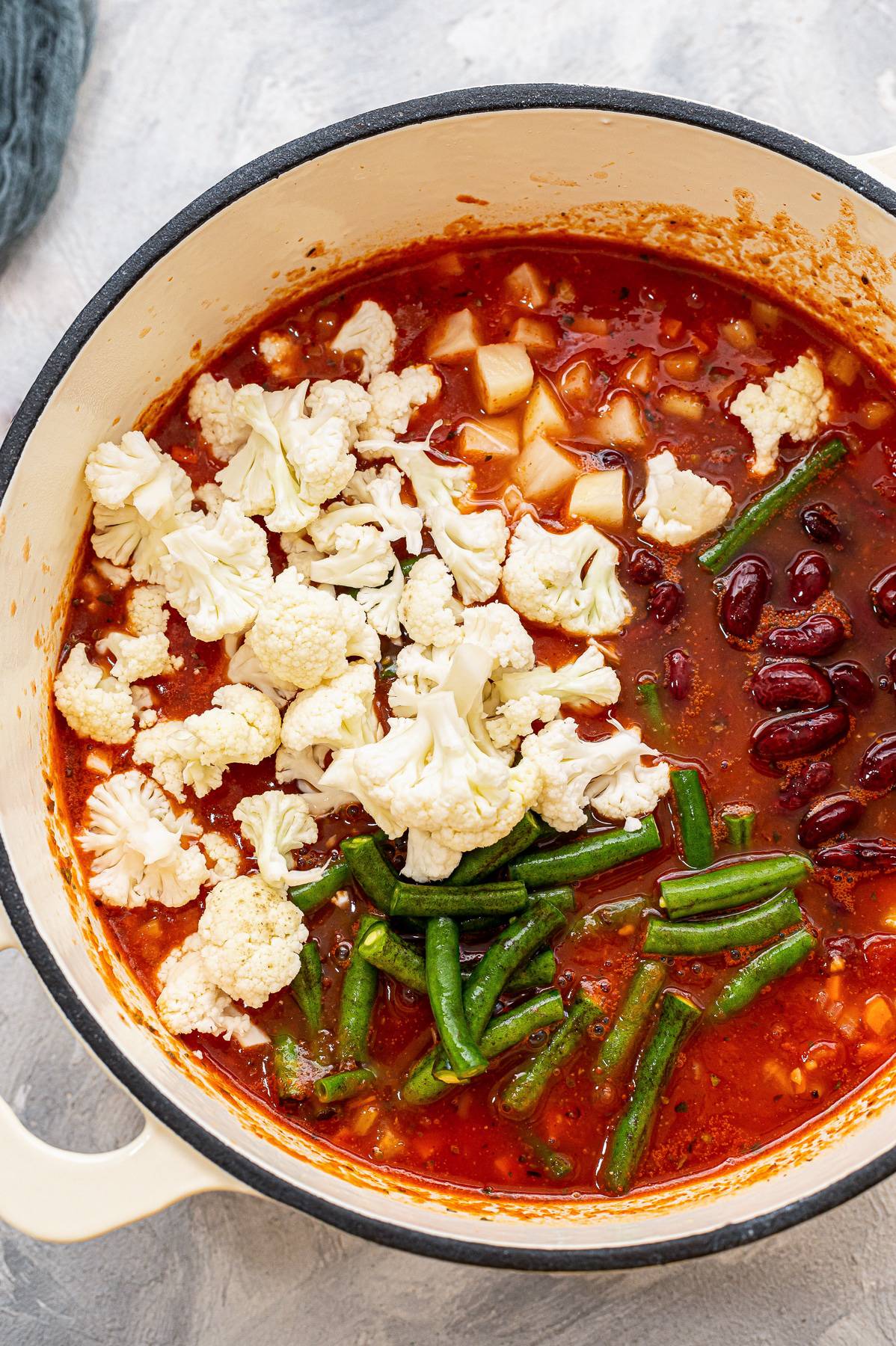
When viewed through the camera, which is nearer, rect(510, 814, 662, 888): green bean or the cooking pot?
the cooking pot

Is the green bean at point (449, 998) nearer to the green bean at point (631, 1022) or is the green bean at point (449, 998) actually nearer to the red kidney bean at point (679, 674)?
the green bean at point (631, 1022)

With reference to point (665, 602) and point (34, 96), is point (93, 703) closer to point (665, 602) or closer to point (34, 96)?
point (665, 602)

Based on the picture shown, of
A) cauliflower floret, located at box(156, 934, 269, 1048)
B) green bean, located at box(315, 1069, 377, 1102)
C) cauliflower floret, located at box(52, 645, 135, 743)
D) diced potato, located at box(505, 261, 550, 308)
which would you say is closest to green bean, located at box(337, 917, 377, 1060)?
green bean, located at box(315, 1069, 377, 1102)

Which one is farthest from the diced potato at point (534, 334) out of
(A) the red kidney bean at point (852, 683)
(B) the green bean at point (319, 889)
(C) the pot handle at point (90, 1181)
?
(C) the pot handle at point (90, 1181)

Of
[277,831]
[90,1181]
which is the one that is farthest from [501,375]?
[90,1181]

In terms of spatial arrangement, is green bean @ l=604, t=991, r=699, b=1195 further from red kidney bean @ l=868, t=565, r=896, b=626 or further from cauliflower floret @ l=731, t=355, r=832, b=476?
cauliflower floret @ l=731, t=355, r=832, b=476
